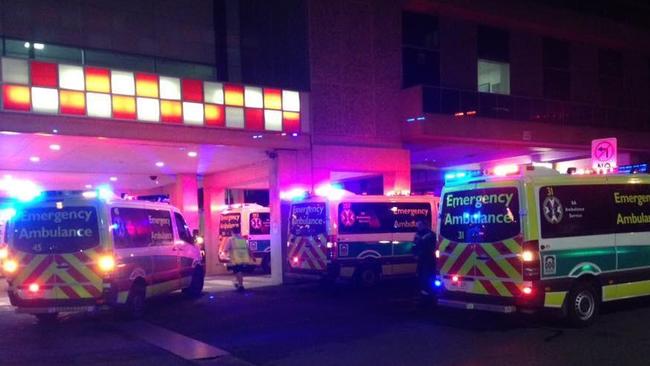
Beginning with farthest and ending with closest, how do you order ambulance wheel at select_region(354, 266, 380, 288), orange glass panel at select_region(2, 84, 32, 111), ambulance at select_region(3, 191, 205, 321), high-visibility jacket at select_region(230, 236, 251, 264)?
high-visibility jacket at select_region(230, 236, 251, 264) → ambulance wheel at select_region(354, 266, 380, 288) → orange glass panel at select_region(2, 84, 32, 111) → ambulance at select_region(3, 191, 205, 321)

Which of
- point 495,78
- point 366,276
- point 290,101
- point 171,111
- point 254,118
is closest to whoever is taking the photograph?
point 366,276

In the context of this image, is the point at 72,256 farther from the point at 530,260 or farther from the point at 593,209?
the point at 593,209

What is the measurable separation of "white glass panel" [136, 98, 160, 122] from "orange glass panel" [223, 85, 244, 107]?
1.90 meters

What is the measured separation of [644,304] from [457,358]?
19.2ft

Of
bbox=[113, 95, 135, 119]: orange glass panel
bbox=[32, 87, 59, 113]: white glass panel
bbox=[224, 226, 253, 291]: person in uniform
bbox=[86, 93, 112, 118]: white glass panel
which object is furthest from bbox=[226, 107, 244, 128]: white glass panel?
bbox=[32, 87, 59, 113]: white glass panel

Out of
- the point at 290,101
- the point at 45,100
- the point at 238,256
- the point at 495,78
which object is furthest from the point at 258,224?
the point at 495,78

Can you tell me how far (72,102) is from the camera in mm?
14977

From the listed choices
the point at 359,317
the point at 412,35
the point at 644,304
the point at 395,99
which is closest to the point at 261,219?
the point at 395,99

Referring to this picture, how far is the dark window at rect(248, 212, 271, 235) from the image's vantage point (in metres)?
22.5

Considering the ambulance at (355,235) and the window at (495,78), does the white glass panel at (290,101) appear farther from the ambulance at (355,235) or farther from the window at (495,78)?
the window at (495,78)

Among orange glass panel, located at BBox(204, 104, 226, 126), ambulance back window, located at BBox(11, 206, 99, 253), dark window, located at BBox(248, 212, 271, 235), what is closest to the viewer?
ambulance back window, located at BBox(11, 206, 99, 253)

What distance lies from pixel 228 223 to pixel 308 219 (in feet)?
25.7

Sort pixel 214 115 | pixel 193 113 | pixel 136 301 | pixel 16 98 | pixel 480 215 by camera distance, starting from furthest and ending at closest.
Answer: pixel 214 115 → pixel 193 113 → pixel 16 98 → pixel 136 301 → pixel 480 215

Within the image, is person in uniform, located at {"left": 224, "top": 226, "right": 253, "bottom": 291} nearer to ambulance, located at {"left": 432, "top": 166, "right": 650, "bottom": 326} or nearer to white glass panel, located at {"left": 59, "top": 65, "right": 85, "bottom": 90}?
white glass panel, located at {"left": 59, "top": 65, "right": 85, "bottom": 90}
